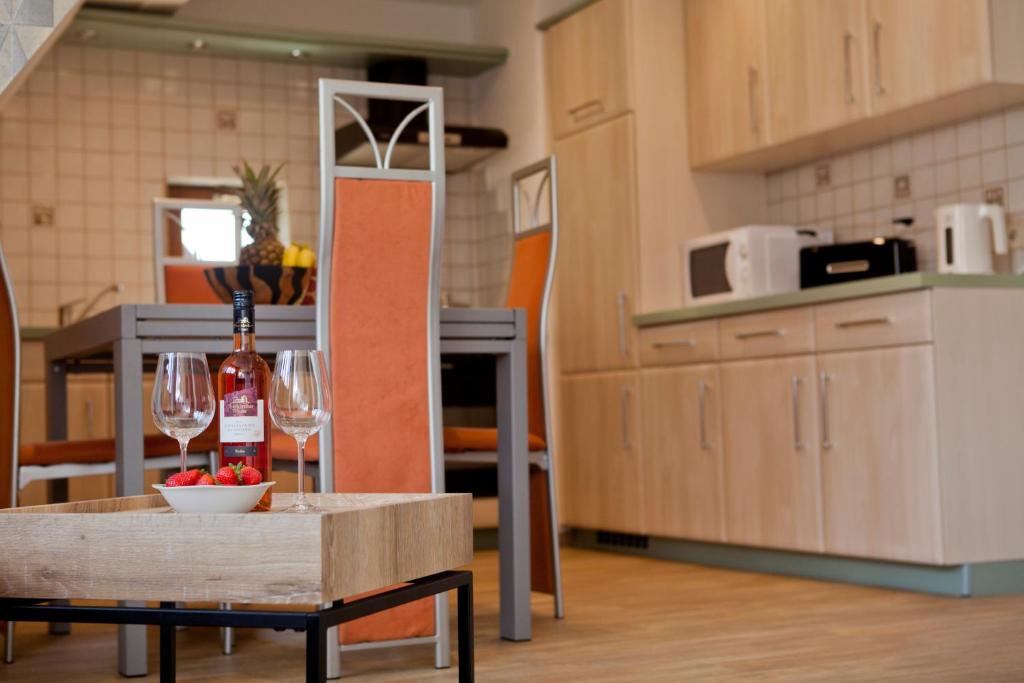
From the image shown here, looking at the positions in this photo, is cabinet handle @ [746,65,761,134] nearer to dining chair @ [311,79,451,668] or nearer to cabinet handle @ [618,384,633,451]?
cabinet handle @ [618,384,633,451]

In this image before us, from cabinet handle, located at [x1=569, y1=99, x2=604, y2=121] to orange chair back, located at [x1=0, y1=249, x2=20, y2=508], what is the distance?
2.83m

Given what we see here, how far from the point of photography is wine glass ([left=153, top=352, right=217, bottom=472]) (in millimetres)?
1649

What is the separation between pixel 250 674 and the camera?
2771mm

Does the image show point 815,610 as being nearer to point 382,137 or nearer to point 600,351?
point 600,351

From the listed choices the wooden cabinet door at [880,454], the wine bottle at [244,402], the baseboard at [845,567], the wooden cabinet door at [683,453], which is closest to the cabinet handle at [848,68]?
the wooden cabinet door at [880,454]

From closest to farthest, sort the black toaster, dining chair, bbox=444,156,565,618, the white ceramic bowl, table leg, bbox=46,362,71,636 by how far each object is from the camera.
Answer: the white ceramic bowl → dining chair, bbox=444,156,565,618 → table leg, bbox=46,362,71,636 → the black toaster

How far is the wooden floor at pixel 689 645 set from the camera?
2684 millimetres

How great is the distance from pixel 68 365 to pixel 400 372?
1552mm

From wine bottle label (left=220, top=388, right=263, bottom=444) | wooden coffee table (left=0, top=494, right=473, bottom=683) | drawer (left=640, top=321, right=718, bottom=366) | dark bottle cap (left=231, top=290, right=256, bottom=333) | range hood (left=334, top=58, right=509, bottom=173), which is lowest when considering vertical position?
wooden coffee table (left=0, top=494, right=473, bottom=683)

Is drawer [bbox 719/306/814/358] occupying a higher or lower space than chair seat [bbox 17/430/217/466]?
higher

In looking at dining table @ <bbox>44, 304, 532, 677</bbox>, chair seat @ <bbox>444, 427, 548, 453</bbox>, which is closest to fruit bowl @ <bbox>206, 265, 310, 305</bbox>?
dining table @ <bbox>44, 304, 532, 677</bbox>

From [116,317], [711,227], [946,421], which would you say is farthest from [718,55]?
[116,317]

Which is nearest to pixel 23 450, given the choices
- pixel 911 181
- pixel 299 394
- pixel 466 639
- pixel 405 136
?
pixel 299 394

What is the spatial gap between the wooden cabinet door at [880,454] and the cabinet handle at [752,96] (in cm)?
114
